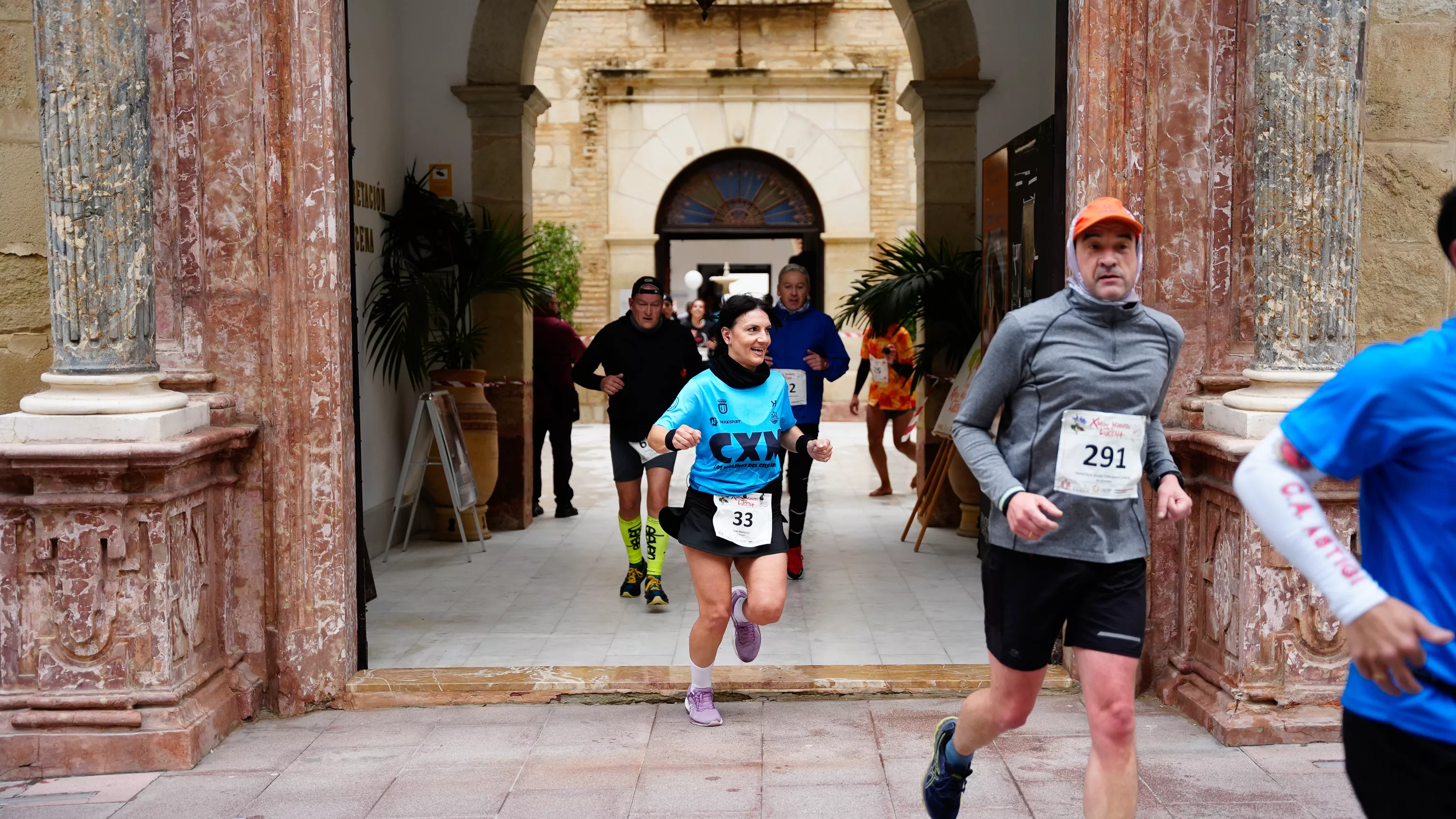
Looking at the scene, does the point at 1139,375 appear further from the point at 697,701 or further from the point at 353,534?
the point at 353,534

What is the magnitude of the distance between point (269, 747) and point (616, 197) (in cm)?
1474

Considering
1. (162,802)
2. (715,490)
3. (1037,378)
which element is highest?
(1037,378)

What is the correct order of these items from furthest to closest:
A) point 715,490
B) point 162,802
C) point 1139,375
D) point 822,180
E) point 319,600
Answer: point 822,180 → point 319,600 → point 715,490 → point 162,802 → point 1139,375

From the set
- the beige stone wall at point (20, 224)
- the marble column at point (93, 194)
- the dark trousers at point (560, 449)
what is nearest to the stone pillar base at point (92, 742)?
the marble column at point (93, 194)

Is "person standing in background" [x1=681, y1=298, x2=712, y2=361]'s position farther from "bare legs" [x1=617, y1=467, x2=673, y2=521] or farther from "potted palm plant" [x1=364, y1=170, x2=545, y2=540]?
"bare legs" [x1=617, y1=467, x2=673, y2=521]

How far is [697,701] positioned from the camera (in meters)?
4.75

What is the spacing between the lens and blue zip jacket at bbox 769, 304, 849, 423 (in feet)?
24.2

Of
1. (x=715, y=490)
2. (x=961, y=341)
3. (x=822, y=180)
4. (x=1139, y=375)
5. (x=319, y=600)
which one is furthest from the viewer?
(x=822, y=180)

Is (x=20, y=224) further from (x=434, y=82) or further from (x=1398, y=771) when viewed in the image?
(x=1398, y=771)

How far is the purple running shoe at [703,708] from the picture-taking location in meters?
4.72

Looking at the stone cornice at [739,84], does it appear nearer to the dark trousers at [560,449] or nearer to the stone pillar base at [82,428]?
the dark trousers at [560,449]

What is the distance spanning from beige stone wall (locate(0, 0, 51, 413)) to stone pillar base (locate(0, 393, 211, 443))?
96cm

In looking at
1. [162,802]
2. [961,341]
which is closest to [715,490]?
[162,802]

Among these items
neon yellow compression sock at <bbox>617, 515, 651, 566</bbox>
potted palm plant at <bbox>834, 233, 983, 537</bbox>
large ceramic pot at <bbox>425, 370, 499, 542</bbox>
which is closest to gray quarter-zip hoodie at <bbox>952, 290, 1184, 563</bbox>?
neon yellow compression sock at <bbox>617, 515, 651, 566</bbox>
